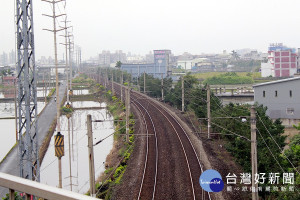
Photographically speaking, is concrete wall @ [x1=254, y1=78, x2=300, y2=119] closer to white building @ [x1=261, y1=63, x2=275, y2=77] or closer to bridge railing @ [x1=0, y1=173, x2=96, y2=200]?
bridge railing @ [x1=0, y1=173, x2=96, y2=200]

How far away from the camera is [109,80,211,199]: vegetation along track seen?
371 inches

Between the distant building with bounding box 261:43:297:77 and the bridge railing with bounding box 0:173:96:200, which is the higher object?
the distant building with bounding box 261:43:297:77

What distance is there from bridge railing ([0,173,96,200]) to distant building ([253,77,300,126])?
19.7 metres

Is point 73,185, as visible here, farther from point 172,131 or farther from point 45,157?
point 172,131

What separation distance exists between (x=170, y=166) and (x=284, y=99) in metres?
11.2

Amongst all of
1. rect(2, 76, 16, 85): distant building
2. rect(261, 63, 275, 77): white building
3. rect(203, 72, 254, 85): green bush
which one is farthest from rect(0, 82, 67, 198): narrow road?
rect(261, 63, 275, 77): white building

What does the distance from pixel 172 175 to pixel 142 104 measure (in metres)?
17.3

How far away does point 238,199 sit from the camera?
8.88m

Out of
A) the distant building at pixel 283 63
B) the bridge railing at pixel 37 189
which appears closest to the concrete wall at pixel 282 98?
the bridge railing at pixel 37 189

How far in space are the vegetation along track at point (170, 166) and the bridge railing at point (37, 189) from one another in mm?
7649

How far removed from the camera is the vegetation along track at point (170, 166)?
30.9ft

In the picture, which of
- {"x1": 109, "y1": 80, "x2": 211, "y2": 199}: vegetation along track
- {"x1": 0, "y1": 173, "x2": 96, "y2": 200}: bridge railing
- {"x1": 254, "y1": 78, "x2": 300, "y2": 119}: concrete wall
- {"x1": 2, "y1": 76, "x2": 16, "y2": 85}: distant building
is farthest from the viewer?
{"x1": 2, "y1": 76, "x2": 16, "y2": 85}: distant building

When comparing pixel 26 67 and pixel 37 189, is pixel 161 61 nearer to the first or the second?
pixel 26 67

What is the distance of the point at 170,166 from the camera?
38.7ft
